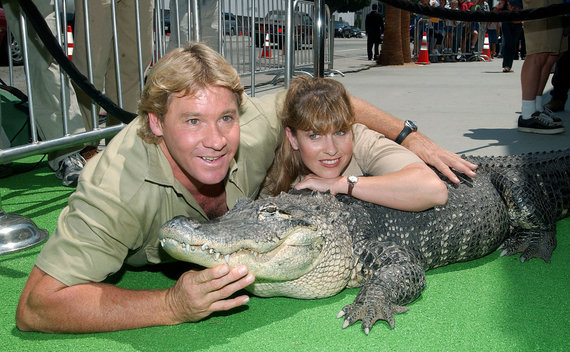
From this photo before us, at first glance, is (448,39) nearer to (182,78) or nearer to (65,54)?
(65,54)

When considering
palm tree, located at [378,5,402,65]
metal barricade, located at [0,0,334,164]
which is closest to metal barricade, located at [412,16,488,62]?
palm tree, located at [378,5,402,65]

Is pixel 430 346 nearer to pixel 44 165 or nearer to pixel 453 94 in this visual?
pixel 44 165

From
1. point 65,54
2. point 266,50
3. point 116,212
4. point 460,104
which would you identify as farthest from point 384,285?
point 266,50

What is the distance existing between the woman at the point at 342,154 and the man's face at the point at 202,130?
23.0 inches

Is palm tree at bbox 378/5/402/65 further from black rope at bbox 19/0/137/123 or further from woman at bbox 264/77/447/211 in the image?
woman at bbox 264/77/447/211

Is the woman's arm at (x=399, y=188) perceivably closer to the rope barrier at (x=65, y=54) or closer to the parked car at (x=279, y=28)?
the rope barrier at (x=65, y=54)

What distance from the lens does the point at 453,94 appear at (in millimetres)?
9070

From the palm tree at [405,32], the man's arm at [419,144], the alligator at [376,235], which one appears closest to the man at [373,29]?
the palm tree at [405,32]

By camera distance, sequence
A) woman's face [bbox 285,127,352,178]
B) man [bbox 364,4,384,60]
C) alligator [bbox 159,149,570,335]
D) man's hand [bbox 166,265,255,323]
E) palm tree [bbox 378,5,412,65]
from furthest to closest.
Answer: man [bbox 364,4,384,60] → palm tree [bbox 378,5,412,65] → woman's face [bbox 285,127,352,178] → alligator [bbox 159,149,570,335] → man's hand [bbox 166,265,255,323]

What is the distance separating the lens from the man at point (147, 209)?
2.04 m

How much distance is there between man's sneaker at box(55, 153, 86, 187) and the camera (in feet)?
14.1

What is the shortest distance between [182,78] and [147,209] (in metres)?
0.56

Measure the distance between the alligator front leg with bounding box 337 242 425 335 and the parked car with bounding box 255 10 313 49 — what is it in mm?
6245

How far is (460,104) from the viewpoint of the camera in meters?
8.02
